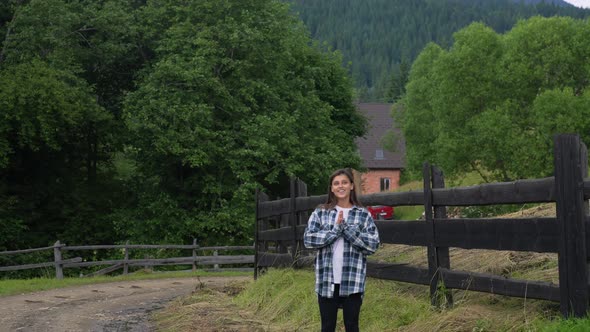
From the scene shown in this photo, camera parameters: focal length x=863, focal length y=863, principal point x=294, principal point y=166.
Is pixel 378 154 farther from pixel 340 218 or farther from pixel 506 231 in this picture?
pixel 340 218

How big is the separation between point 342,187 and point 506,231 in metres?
1.57

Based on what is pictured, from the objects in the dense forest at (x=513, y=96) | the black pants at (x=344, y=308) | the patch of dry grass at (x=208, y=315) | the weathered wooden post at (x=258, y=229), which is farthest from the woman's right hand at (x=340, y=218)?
the dense forest at (x=513, y=96)

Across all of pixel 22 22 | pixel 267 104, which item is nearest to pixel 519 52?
pixel 267 104

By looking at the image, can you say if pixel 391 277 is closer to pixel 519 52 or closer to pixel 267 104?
pixel 267 104

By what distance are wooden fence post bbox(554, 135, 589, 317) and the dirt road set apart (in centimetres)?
587

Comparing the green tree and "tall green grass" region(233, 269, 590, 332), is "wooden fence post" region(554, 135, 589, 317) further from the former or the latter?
the green tree

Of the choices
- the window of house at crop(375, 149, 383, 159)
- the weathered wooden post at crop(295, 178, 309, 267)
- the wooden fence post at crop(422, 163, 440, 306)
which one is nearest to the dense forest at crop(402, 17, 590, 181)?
the window of house at crop(375, 149, 383, 159)

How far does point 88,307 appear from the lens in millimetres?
Result: 13938

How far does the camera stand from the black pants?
6297 millimetres

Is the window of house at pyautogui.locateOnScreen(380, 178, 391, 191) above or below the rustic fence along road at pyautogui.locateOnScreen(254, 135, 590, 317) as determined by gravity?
above

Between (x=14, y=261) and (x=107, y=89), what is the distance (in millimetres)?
8421

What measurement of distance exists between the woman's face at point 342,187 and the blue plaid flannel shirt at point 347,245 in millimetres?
111

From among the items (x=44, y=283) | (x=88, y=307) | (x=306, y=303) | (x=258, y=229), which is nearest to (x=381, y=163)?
(x=44, y=283)

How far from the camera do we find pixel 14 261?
29.0 m
